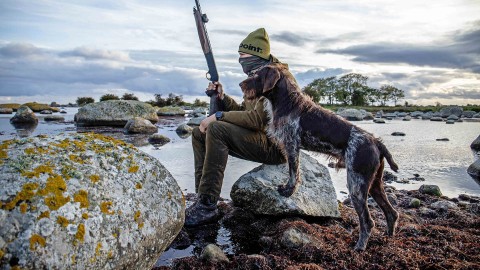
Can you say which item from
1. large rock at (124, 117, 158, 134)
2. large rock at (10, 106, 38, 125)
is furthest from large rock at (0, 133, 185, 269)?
large rock at (10, 106, 38, 125)

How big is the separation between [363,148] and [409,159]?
432 inches

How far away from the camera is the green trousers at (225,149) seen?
21.1 feet

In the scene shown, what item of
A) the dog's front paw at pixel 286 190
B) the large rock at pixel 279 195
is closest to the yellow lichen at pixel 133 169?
the large rock at pixel 279 195

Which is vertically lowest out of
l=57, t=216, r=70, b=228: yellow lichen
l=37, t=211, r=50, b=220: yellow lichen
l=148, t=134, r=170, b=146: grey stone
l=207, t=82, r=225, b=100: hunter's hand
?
l=148, t=134, r=170, b=146: grey stone

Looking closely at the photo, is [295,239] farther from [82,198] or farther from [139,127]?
[139,127]

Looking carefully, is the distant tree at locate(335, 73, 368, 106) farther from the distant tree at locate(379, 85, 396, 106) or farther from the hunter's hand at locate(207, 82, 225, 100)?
the hunter's hand at locate(207, 82, 225, 100)

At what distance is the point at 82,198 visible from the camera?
11.5ft

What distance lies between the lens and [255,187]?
21.5ft

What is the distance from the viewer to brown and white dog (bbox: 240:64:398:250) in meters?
5.15

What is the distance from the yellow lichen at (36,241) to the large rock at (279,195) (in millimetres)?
3936

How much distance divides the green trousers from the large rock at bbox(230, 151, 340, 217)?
1.08 ft

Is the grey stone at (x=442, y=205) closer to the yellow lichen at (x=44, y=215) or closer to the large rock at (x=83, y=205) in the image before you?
the large rock at (x=83, y=205)

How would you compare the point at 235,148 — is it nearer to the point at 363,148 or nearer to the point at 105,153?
the point at 363,148

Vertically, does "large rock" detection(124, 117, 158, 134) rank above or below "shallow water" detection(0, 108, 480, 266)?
above
